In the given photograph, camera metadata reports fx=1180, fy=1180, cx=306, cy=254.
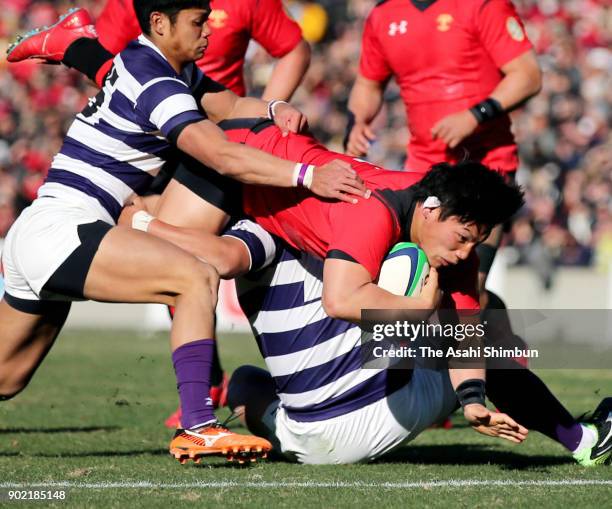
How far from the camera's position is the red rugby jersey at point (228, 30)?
7.88 metres

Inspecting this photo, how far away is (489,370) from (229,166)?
1.67 m

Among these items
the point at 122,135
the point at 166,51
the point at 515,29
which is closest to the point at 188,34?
Result: the point at 166,51

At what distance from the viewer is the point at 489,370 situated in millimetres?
5953

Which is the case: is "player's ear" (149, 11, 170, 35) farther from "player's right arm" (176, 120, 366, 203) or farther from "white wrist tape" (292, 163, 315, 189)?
"white wrist tape" (292, 163, 315, 189)

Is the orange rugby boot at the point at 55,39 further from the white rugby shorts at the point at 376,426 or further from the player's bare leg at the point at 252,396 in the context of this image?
the white rugby shorts at the point at 376,426

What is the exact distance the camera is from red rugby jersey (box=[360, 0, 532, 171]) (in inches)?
311

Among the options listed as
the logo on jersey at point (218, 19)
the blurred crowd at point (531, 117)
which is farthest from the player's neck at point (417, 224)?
the blurred crowd at point (531, 117)

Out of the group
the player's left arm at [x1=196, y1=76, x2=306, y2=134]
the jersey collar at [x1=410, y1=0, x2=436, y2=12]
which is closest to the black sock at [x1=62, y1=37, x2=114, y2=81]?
the player's left arm at [x1=196, y1=76, x2=306, y2=134]

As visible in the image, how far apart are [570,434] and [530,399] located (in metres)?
0.27

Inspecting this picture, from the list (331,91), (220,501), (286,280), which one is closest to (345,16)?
(331,91)

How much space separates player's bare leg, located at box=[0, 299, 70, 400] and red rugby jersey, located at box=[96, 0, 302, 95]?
2.39m

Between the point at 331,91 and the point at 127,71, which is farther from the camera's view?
the point at 331,91

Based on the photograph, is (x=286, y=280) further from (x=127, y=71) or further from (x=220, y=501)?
(x=220, y=501)

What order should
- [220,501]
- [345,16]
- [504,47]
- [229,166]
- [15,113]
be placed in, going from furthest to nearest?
[345,16] < [15,113] < [504,47] < [229,166] < [220,501]
